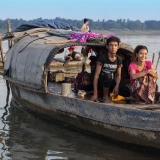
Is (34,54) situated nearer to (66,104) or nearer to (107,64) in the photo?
(66,104)

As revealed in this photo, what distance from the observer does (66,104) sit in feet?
23.5

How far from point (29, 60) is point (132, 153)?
315 cm

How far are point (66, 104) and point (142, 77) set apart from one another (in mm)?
1414

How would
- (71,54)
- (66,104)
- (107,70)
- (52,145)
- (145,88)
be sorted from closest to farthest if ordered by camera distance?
(145,88), (52,145), (66,104), (107,70), (71,54)

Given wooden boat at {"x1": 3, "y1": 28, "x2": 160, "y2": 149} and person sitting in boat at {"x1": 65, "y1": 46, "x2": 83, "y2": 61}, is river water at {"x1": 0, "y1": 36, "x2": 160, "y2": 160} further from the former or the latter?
person sitting in boat at {"x1": 65, "y1": 46, "x2": 83, "y2": 61}

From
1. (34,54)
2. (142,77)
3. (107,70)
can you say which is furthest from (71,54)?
(142,77)

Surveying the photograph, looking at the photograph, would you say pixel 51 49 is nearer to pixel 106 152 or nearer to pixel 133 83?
pixel 133 83

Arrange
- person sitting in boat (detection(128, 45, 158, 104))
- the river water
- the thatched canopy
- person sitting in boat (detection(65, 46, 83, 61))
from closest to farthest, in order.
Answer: the river water, person sitting in boat (detection(128, 45, 158, 104)), the thatched canopy, person sitting in boat (detection(65, 46, 83, 61))

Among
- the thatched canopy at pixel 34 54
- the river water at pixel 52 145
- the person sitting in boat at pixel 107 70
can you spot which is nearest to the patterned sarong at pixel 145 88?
the person sitting in boat at pixel 107 70

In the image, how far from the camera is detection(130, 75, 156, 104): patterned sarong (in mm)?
6652

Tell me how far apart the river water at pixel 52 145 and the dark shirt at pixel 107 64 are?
1184 millimetres

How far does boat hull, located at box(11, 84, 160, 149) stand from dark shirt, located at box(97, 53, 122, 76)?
2.76ft

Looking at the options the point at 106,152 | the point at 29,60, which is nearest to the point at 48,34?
the point at 29,60

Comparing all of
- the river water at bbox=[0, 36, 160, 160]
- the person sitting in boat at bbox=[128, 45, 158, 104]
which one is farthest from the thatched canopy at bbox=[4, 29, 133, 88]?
the person sitting in boat at bbox=[128, 45, 158, 104]
